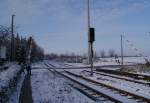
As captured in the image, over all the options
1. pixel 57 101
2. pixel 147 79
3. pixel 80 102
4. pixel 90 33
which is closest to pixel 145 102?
pixel 80 102

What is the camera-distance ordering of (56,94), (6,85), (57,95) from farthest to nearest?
(56,94) → (57,95) → (6,85)

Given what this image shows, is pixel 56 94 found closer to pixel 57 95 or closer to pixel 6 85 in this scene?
pixel 57 95

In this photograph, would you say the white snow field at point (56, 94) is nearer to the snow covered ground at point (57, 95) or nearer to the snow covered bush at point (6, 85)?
the snow covered ground at point (57, 95)

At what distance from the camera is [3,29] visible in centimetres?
4981

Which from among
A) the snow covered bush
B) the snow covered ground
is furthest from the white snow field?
the snow covered bush

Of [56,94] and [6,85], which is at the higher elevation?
[6,85]

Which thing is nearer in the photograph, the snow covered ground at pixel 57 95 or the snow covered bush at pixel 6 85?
the snow covered bush at pixel 6 85

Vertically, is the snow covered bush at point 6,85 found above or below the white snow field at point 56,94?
above

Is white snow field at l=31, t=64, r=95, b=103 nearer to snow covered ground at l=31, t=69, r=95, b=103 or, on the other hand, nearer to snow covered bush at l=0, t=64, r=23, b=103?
snow covered ground at l=31, t=69, r=95, b=103

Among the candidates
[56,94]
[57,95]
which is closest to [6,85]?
[57,95]

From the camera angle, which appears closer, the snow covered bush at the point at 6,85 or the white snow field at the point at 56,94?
the snow covered bush at the point at 6,85

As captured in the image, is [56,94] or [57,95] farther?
[56,94]

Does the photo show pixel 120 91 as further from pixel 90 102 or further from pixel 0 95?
pixel 0 95

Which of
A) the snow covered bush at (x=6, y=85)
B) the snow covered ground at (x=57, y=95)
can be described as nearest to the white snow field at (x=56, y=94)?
the snow covered ground at (x=57, y=95)
